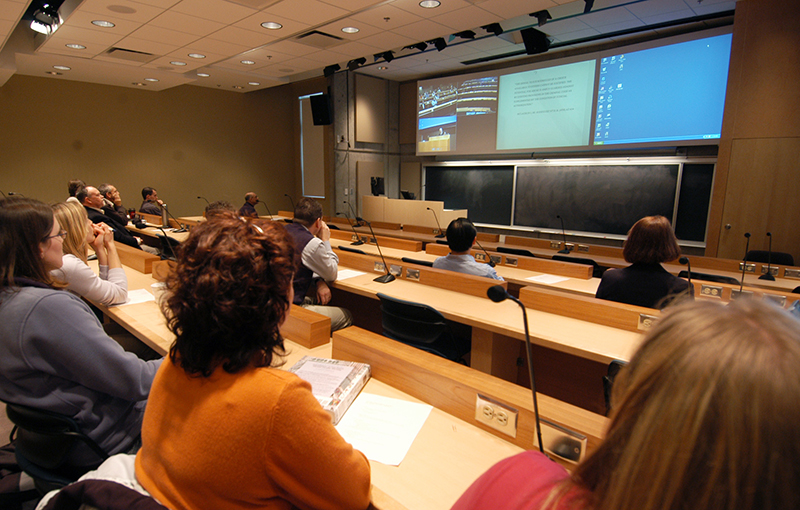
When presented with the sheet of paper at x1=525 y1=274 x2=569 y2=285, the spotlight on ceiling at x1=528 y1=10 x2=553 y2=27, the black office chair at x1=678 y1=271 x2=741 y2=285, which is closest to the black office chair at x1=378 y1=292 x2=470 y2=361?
the sheet of paper at x1=525 y1=274 x2=569 y2=285

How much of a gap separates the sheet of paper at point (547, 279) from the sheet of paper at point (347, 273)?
131 centimetres

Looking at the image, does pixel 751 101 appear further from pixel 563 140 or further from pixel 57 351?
pixel 57 351

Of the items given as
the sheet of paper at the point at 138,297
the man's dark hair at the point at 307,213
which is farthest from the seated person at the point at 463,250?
the sheet of paper at the point at 138,297

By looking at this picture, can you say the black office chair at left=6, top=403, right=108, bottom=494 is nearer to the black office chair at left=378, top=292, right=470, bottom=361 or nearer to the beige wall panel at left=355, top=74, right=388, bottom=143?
the black office chair at left=378, top=292, right=470, bottom=361

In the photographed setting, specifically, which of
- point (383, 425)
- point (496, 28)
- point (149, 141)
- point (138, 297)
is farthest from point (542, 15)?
point (149, 141)

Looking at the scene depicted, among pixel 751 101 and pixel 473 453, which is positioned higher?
pixel 751 101

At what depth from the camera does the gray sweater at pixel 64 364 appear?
115 centimetres

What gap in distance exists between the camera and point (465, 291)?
8.60 ft

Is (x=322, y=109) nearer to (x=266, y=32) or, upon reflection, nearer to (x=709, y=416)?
(x=266, y=32)

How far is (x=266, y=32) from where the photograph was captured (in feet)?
16.1

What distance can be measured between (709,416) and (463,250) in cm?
251

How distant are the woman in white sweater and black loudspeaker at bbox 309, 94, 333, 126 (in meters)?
6.51

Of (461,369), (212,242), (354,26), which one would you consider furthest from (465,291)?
(354,26)

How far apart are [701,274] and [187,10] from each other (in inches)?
203
